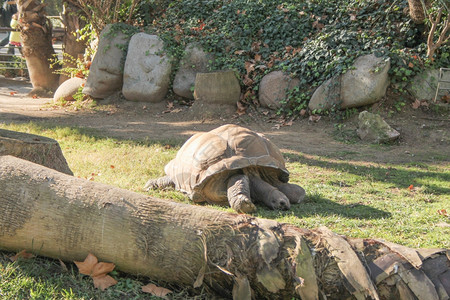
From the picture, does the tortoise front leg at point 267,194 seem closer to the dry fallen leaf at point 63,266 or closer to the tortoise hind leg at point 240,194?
the tortoise hind leg at point 240,194

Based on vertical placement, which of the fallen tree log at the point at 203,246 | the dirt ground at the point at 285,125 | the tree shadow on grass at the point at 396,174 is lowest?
the dirt ground at the point at 285,125

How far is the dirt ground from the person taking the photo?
8.62 m

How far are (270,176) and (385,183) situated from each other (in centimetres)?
184

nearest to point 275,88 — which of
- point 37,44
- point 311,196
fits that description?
point 311,196

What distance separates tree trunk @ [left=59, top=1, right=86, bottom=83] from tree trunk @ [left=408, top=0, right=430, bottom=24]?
948 cm

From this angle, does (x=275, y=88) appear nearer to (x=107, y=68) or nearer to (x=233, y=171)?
(x=107, y=68)

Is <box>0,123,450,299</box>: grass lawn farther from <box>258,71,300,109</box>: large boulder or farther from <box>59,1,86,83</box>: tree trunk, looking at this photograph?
<box>59,1,86,83</box>: tree trunk

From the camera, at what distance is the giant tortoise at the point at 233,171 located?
16.6ft

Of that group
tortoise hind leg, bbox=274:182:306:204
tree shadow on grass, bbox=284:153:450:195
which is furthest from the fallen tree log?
tree shadow on grass, bbox=284:153:450:195

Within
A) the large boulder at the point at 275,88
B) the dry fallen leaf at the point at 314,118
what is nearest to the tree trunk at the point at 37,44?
the large boulder at the point at 275,88

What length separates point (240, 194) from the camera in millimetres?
4930

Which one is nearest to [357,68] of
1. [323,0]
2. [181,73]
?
[323,0]

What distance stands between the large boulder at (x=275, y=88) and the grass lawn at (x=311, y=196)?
128 inches

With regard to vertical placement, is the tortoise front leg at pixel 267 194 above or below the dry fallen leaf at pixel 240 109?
above
